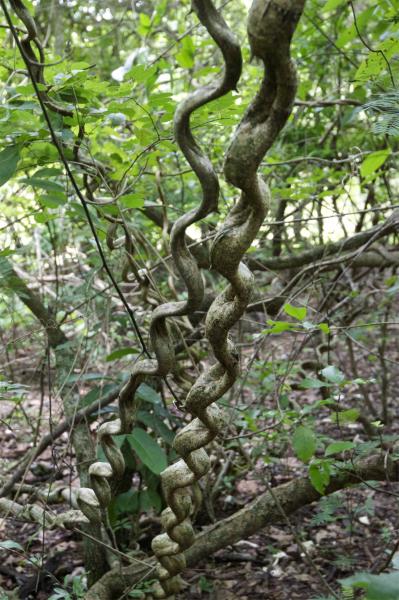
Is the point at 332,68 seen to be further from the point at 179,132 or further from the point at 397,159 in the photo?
the point at 179,132

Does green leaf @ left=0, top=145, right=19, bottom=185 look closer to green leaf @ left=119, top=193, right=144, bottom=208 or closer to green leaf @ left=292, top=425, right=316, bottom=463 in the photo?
green leaf @ left=119, top=193, right=144, bottom=208

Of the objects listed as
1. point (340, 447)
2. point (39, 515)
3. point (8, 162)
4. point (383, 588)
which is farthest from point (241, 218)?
point (39, 515)

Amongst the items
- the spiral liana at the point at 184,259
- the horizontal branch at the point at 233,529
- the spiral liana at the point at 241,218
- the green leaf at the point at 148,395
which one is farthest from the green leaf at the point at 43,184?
the horizontal branch at the point at 233,529

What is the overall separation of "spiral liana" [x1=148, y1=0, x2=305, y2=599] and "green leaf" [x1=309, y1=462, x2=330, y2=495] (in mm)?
457

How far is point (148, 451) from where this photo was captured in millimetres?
2002

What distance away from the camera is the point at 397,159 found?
3029 mm

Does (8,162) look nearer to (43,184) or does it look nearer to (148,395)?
(43,184)

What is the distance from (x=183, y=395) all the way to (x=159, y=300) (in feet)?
1.45

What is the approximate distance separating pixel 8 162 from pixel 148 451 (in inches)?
40.7

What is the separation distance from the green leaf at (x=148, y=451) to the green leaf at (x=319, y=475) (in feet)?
1.63

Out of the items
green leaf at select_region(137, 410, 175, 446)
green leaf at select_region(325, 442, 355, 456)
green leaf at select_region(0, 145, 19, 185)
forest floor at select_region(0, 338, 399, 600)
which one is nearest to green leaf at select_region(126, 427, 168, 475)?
green leaf at select_region(137, 410, 175, 446)

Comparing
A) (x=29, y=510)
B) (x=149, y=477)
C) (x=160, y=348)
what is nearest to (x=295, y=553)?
(x=149, y=477)

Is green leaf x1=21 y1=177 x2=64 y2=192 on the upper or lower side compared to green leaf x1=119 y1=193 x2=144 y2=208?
upper

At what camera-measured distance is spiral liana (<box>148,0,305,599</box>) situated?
638 mm
